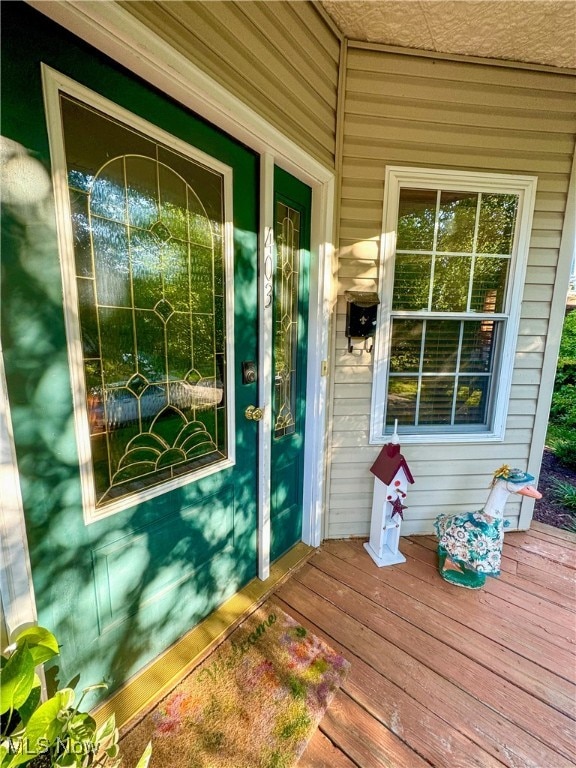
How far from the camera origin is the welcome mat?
1.11 m

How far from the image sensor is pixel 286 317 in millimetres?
1870

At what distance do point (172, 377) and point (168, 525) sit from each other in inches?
23.6

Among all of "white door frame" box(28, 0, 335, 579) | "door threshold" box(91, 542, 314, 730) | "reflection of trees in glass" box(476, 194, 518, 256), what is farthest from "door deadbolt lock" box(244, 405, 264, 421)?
"reflection of trees in glass" box(476, 194, 518, 256)

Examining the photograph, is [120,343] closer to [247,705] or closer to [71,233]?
[71,233]

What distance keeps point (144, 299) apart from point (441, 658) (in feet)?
6.27

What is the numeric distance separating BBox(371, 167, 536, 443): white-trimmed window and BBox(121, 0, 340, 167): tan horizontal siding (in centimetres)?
54

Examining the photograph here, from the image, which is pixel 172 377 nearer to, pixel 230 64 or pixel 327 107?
pixel 230 64

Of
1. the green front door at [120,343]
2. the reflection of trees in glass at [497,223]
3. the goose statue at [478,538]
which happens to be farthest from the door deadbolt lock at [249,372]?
the reflection of trees in glass at [497,223]

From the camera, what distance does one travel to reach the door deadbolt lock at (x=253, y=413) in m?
1.65

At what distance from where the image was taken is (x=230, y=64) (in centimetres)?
124

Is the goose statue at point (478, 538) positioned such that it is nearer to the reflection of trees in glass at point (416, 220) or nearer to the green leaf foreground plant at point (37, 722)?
the reflection of trees in glass at point (416, 220)

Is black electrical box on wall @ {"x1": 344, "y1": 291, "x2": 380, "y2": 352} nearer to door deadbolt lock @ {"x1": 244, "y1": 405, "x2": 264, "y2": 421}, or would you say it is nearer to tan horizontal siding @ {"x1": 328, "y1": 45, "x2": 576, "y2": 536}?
tan horizontal siding @ {"x1": 328, "y1": 45, "x2": 576, "y2": 536}

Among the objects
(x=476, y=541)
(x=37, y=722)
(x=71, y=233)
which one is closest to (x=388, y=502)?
(x=476, y=541)

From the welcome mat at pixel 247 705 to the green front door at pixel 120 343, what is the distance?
0.20m
